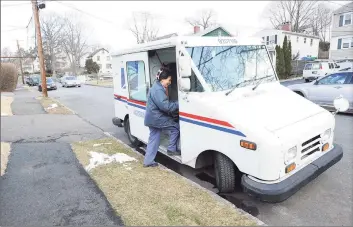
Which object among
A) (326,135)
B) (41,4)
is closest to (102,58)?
(41,4)

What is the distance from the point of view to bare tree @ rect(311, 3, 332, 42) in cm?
5841

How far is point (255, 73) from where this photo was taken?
4715 millimetres

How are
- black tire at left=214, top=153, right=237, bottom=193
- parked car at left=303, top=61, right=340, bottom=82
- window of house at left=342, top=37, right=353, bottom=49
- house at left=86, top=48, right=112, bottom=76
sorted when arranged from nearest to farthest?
black tire at left=214, top=153, right=237, bottom=193, parked car at left=303, top=61, right=340, bottom=82, window of house at left=342, top=37, right=353, bottom=49, house at left=86, top=48, right=112, bottom=76

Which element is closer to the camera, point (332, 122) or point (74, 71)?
point (332, 122)

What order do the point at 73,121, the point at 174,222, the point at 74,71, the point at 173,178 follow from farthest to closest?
the point at 74,71
the point at 73,121
the point at 173,178
the point at 174,222

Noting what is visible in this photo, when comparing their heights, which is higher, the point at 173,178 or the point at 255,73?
the point at 255,73

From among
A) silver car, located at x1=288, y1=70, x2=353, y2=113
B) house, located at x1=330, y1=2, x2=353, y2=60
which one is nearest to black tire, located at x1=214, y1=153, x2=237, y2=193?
silver car, located at x1=288, y1=70, x2=353, y2=113

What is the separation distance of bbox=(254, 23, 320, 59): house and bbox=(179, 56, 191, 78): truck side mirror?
38305 mm

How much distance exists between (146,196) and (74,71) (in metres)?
71.0

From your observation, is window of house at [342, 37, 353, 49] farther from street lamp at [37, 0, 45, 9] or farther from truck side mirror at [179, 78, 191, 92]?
truck side mirror at [179, 78, 191, 92]

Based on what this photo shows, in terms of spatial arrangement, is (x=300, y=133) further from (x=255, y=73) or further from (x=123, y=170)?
(x=123, y=170)

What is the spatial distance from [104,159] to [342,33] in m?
35.4

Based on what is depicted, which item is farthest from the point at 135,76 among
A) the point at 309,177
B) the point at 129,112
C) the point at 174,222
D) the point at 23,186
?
the point at 309,177

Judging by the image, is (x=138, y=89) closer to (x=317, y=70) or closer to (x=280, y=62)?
(x=317, y=70)
